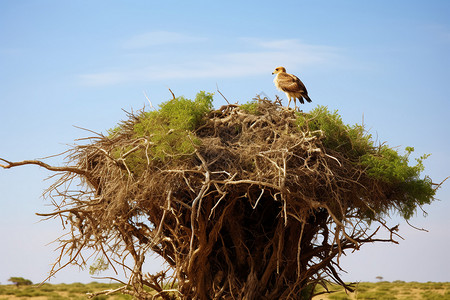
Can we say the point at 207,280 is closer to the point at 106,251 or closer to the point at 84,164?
the point at 106,251

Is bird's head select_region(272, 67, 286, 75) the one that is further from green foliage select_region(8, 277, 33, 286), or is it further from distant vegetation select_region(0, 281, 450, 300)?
green foliage select_region(8, 277, 33, 286)

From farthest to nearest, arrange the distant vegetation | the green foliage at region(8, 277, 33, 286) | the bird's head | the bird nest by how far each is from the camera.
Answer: the green foliage at region(8, 277, 33, 286)
the distant vegetation
the bird's head
the bird nest

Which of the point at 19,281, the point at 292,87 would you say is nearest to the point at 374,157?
the point at 292,87

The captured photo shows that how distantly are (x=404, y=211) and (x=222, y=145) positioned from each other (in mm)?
3724

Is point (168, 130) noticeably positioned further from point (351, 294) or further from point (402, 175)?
point (351, 294)

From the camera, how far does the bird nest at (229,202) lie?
A: 8.73 metres

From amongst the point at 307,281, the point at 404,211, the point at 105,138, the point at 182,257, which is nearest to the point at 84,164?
the point at 105,138

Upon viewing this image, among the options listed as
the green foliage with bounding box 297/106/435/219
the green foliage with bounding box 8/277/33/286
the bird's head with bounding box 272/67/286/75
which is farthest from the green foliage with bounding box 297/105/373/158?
the green foliage with bounding box 8/277/33/286

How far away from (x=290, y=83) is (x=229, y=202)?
2.56 meters

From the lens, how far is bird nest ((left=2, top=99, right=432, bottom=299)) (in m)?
8.73

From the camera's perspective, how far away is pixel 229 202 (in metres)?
9.30

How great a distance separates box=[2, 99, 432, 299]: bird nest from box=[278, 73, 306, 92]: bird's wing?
0.40 m

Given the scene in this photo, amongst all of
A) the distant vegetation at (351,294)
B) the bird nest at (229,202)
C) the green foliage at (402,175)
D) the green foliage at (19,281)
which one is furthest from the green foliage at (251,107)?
the green foliage at (19,281)

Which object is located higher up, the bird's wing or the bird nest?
the bird's wing
